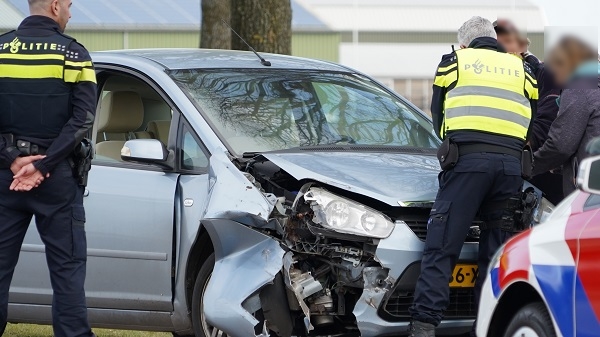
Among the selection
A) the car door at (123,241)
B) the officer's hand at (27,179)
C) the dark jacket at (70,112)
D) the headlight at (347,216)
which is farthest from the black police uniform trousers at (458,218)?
the officer's hand at (27,179)

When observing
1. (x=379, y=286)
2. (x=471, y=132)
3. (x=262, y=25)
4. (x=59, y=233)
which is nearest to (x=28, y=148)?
(x=59, y=233)

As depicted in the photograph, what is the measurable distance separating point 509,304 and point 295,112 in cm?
248

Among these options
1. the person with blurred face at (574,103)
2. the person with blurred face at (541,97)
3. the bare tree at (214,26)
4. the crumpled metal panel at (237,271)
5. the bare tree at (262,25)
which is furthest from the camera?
the bare tree at (214,26)

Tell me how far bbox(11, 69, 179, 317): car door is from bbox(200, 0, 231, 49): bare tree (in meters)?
6.17

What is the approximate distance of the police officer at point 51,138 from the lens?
6.11 m

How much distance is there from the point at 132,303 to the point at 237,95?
1321 mm

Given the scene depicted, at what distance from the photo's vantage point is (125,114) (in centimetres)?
765

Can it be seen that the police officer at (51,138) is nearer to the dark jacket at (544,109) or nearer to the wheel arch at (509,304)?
the wheel arch at (509,304)

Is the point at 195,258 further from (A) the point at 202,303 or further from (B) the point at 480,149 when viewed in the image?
(B) the point at 480,149

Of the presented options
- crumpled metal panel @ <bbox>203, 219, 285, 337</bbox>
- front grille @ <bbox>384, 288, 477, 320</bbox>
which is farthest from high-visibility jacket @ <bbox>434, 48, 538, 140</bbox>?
crumpled metal panel @ <bbox>203, 219, 285, 337</bbox>

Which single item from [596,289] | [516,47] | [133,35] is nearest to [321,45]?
[133,35]

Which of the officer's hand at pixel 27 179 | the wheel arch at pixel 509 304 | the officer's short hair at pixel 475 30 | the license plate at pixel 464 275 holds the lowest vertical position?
the license plate at pixel 464 275

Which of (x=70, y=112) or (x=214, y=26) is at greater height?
(x=214, y=26)

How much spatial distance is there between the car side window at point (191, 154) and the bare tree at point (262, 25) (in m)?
4.68
